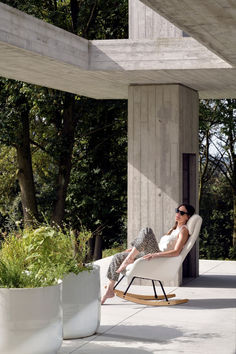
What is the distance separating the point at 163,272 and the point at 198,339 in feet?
6.05

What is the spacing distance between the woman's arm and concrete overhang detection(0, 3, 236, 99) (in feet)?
6.49

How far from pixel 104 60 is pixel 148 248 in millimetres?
2386

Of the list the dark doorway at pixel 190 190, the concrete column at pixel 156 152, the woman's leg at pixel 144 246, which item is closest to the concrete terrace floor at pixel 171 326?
the woman's leg at pixel 144 246

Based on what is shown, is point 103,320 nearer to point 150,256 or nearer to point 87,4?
point 150,256

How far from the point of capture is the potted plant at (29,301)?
557 cm

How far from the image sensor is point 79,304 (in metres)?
6.49

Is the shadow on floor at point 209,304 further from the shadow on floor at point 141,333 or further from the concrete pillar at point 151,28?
the concrete pillar at point 151,28

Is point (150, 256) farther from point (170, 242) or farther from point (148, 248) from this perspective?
point (170, 242)

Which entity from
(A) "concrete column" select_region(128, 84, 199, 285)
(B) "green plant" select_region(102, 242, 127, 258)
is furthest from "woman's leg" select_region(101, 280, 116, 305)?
(B) "green plant" select_region(102, 242, 127, 258)

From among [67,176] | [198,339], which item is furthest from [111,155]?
[198,339]

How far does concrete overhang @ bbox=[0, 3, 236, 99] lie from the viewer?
312 inches

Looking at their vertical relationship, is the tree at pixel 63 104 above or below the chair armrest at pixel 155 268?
above

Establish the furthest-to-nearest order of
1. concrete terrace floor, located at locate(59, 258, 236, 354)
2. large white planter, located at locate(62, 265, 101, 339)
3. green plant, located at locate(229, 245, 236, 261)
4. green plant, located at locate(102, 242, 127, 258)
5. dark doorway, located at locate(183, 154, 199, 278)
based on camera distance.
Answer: green plant, located at locate(229, 245, 236, 261) → green plant, located at locate(102, 242, 127, 258) → dark doorway, located at locate(183, 154, 199, 278) → large white planter, located at locate(62, 265, 101, 339) → concrete terrace floor, located at locate(59, 258, 236, 354)

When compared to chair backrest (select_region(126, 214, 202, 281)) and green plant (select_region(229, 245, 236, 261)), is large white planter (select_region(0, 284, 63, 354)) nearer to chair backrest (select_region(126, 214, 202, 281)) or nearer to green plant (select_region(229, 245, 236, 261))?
chair backrest (select_region(126, 214, 202, 281))
